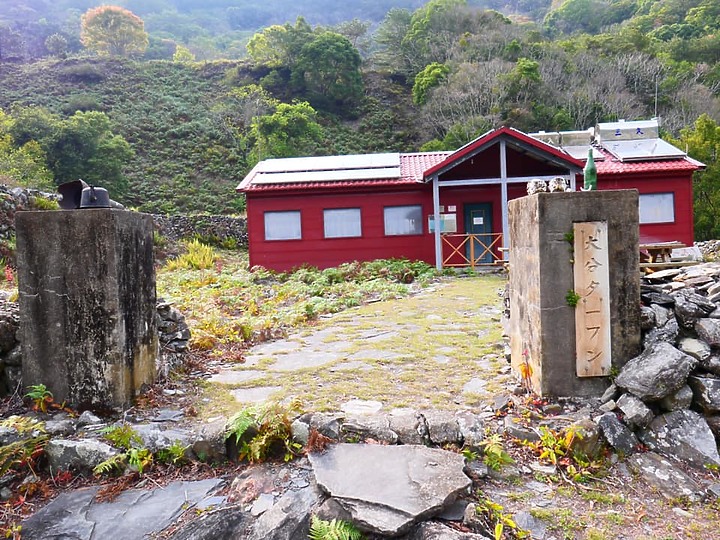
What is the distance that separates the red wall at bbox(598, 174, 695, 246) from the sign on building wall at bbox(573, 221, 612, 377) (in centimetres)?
1181

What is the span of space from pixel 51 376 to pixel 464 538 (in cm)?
331

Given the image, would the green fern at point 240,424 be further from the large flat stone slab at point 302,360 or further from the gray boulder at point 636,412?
the gray boulder at point 636,412

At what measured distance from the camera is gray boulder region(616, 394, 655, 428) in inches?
138

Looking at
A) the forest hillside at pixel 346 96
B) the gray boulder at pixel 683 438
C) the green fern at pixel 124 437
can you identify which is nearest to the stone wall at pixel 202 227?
the forest hillside at pixel 346 96

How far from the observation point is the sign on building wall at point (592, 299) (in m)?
3.76

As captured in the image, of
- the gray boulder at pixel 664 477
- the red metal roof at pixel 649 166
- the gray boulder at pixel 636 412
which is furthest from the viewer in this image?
the red metal roof at pixel 649 166

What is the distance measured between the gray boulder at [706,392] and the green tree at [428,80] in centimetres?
3224

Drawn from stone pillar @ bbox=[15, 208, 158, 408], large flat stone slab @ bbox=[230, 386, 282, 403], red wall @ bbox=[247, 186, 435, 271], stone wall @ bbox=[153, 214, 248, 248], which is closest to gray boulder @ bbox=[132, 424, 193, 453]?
stone pillar @ bbox=[15, 208, 158, 408]

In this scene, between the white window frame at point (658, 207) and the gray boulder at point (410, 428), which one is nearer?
the gray boulder at point (410, 428)

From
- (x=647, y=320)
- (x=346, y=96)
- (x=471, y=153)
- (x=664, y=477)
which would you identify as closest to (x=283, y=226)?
(x=471, y=153)

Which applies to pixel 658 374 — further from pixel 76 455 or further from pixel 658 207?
pixel 658 207

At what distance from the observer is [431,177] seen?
44.8 feet

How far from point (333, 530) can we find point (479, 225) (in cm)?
1349

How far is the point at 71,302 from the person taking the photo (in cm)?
379
